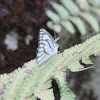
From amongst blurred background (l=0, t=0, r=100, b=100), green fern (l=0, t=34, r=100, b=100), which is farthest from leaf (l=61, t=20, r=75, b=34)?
green fern (l=0, t=34, r=100, b=100)

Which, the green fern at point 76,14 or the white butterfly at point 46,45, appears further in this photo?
the green fern at point 76,14

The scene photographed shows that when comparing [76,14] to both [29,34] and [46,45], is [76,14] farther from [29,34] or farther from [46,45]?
[29,34]

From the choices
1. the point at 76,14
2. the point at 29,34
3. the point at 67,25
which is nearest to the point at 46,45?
the point at 67,25

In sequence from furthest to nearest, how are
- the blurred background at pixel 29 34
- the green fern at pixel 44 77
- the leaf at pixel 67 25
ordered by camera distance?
the blurred background at pixel 29 34
the leaf at pixel 67 25
the green fern at pixel 44 77

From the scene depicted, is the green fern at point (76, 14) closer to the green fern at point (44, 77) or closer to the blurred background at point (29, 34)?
the blurred background at point (29, 34)

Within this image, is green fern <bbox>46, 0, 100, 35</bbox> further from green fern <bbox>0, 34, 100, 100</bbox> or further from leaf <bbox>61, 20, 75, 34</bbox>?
green fern <bbox>0, 34, 100, 100</bbox>

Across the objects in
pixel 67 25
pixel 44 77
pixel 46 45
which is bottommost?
pixel 44 77

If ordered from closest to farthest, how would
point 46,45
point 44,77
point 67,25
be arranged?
point 44,77 < point 46,45 < point 67,25

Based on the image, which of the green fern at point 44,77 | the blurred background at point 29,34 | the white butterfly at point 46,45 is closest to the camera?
the green fern at point 44,77

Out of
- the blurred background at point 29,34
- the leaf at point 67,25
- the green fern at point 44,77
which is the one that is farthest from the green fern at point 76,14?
the green fern at point 44,77

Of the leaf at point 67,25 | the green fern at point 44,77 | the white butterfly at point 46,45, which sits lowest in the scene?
the green fern at point 44,77
